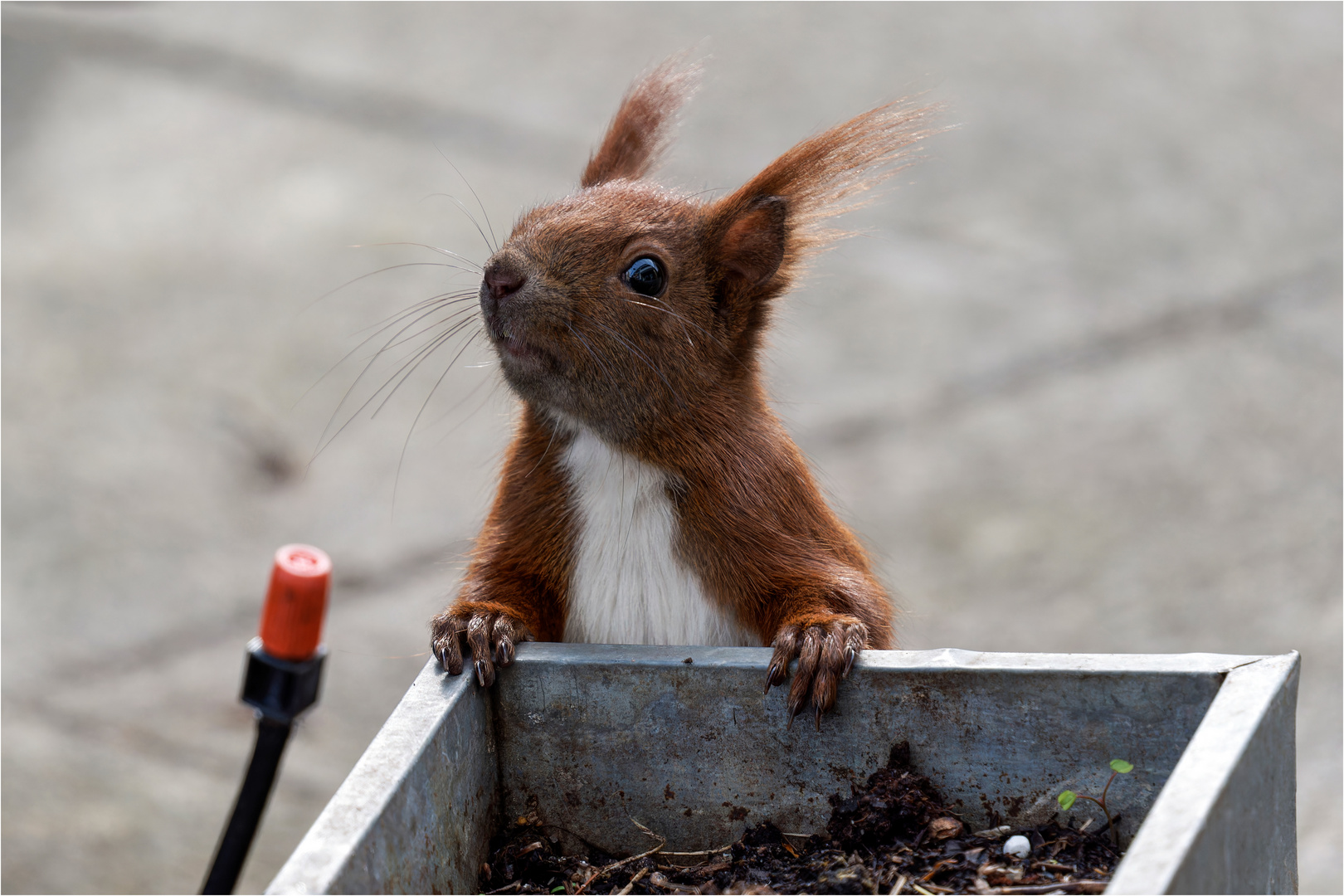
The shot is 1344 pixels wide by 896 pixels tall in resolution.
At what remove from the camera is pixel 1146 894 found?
109cm

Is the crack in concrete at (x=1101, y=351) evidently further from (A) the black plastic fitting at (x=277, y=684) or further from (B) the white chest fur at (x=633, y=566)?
(A) the black plastic fitting at (x=277, y=684)

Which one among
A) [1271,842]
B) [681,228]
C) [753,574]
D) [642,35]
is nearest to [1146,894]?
[1271,842]

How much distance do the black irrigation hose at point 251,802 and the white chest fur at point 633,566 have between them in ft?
2.84

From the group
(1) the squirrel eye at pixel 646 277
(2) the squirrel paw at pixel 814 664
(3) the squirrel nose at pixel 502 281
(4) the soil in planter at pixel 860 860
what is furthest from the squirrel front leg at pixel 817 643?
(3) the squirrel nose at pixel 502 281

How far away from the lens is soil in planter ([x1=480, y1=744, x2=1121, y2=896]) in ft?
4.85

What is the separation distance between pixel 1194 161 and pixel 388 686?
4745 mm

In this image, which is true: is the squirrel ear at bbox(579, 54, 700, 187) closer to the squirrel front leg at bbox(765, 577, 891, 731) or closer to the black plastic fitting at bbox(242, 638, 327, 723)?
the squirrel front leg at bbox(765, 577, 891, 731)

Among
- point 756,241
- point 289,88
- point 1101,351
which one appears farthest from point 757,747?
point 289,88

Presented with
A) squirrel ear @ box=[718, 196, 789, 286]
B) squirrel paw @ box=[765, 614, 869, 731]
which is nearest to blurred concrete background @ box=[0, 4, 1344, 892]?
squirrel ear @ box=[718, 196, 789, 286]

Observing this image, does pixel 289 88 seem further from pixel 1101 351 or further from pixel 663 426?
pixel 663 426

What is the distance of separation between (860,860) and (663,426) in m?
0.68

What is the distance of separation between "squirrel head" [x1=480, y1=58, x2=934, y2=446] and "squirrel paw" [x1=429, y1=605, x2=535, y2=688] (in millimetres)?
352

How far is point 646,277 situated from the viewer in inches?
77.1

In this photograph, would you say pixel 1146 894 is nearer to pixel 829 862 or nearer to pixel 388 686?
pixel 829 862
